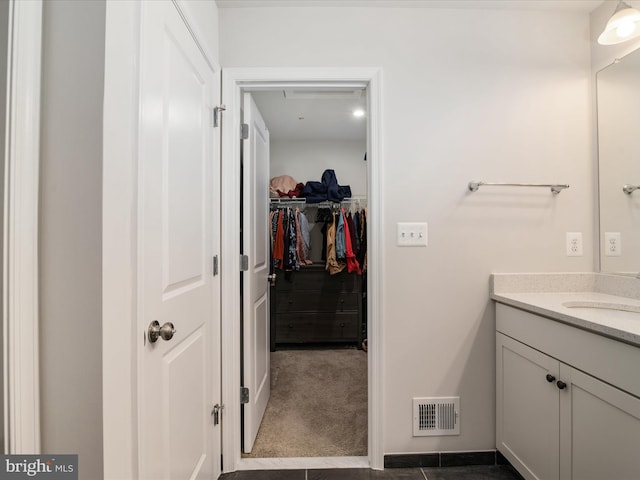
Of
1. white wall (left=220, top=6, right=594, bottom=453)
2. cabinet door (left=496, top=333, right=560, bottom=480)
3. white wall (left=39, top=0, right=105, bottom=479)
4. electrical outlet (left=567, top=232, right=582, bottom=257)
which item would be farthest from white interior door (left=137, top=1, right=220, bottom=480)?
electrical outlet (left=567, top=232, right=582, bottom=257)

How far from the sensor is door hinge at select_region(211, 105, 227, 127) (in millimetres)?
1388

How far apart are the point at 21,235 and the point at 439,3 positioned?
193 centimetres

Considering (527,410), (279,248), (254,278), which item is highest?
(279,248)

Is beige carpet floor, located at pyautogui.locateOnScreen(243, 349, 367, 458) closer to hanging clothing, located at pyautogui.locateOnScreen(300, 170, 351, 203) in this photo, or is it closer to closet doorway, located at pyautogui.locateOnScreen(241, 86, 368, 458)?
closet doorway, located at pyautogui.locateOnScreen(241, 86, 368, 458)

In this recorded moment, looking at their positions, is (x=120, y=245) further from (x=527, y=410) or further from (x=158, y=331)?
(x=527, y=410)

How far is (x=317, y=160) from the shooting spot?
3.65 metres

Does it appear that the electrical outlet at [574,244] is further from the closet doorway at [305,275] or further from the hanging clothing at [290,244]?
the hanging clothing at [290,244]

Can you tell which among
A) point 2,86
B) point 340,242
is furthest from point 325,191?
point 2,86

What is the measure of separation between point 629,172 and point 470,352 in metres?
1.16

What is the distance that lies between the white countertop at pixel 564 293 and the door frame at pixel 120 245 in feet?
4.75

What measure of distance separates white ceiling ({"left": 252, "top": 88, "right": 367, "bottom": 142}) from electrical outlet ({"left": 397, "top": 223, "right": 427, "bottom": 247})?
139 centimetres

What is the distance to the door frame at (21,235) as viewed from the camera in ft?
1.91

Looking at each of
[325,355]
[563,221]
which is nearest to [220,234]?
[563,221]

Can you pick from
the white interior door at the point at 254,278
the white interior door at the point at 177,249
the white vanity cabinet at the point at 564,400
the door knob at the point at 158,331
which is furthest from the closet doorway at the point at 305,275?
the white vanity cabinet at the point at 564,400
